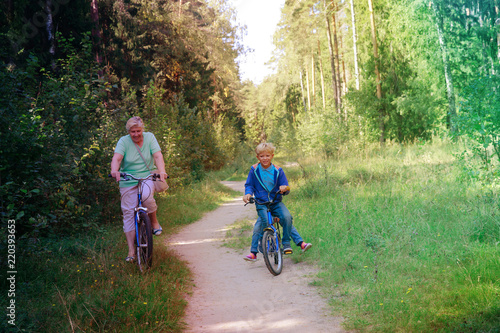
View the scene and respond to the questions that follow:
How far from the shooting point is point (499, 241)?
554 cm

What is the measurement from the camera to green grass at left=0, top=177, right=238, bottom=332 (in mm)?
3945

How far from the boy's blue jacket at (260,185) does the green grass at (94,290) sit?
1.70 metres

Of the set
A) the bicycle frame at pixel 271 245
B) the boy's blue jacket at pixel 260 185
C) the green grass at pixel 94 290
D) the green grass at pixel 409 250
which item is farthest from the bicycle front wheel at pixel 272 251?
the green grass at pixel 94 290

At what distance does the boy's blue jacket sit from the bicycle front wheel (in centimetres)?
58

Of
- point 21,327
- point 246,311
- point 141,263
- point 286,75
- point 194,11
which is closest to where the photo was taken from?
point 21,327

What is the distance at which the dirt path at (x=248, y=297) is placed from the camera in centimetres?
433

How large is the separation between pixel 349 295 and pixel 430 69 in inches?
724

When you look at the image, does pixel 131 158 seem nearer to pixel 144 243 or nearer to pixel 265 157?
pixel 144 243

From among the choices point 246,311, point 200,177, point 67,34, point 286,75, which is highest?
point 286,75

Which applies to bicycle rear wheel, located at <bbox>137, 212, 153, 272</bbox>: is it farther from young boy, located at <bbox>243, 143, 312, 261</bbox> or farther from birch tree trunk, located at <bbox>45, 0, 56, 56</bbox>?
birch tree trunk, located at <bbox>45, 0, 56, 56</bbox>

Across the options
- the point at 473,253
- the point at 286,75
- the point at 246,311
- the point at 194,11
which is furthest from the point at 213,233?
the point at 286,75

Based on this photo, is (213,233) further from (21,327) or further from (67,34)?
(67,34)

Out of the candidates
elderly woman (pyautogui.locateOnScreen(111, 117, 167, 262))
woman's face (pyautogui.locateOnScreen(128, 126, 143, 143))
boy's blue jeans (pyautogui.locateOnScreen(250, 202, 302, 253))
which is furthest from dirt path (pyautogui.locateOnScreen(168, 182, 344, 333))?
woman's face (pyautogui.locateOnScreen(128, 126, 143, 143))

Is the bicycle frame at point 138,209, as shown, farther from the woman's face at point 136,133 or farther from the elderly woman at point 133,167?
the woman's face at point 136,133
